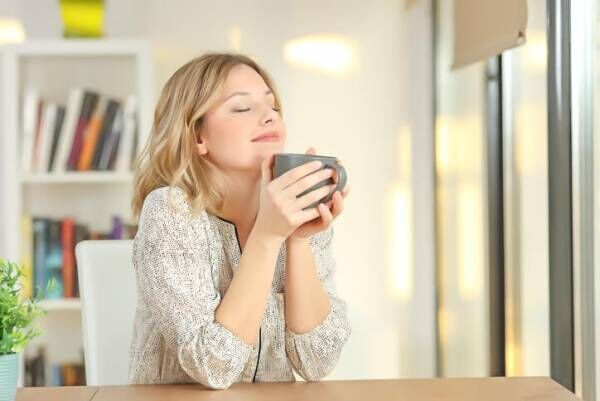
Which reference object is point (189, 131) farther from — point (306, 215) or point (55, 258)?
point (55, 258)

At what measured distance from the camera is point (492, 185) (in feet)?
9.69

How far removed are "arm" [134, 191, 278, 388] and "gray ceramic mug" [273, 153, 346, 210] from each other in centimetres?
11

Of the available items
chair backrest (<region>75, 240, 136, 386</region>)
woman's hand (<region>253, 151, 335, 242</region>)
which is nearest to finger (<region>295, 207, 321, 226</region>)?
woman's hand (<region>253, 151, 335, 242</region>)

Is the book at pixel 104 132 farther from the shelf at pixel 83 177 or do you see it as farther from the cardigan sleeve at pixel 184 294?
the cardigan sleeve at pixel 184 294

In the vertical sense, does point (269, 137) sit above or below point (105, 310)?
above

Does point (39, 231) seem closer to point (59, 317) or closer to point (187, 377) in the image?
point (59, 317)

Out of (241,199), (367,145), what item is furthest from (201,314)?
(367,145)

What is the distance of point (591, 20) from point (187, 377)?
1.19m

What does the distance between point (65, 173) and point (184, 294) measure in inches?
80.7

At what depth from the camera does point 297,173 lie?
4.65ft

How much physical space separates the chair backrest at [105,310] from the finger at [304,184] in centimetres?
64

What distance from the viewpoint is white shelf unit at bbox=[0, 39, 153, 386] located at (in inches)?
133

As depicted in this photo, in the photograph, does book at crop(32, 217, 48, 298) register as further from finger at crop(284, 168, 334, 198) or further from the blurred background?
finger at crop(284, 168, 334, 198)

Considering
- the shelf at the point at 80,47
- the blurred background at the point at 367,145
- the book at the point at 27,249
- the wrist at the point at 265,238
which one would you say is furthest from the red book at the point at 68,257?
the wrist at the point at 265,238
